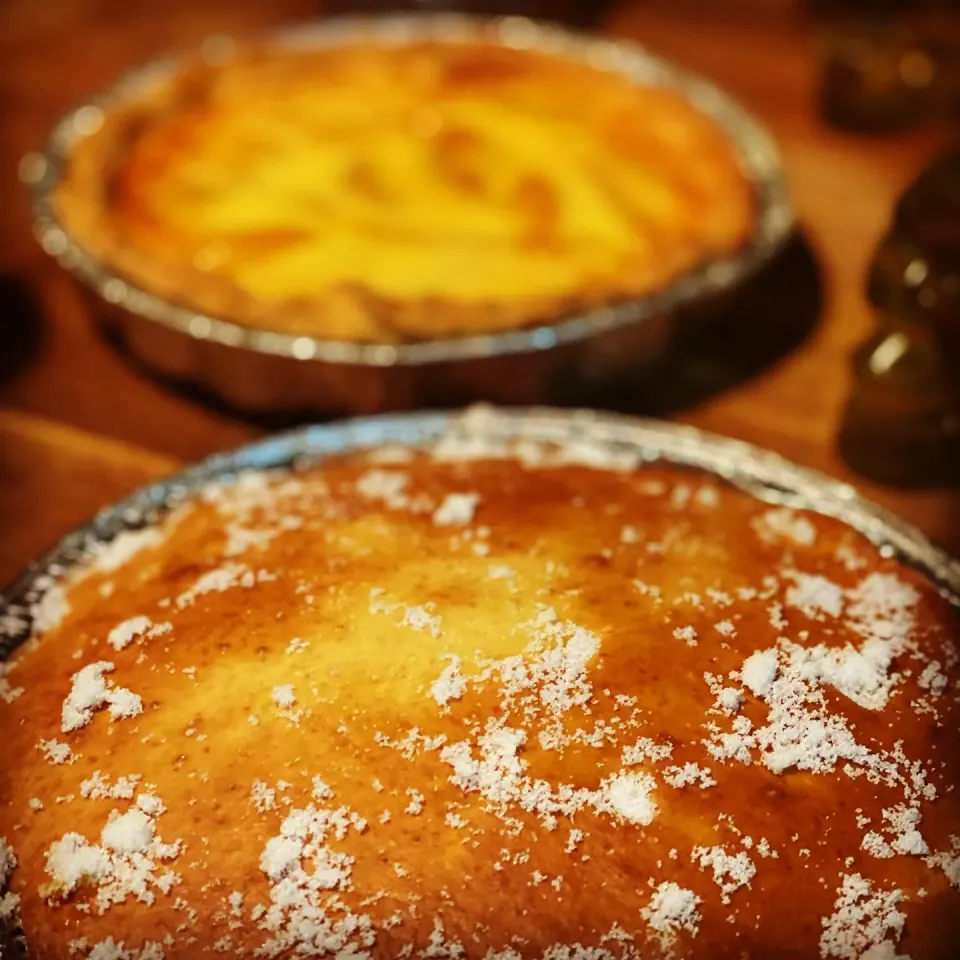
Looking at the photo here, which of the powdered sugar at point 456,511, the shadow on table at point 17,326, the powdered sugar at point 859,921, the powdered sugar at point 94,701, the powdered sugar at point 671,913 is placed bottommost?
the powdered sugar at point 859,921

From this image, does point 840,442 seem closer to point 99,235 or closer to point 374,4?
point 99,235

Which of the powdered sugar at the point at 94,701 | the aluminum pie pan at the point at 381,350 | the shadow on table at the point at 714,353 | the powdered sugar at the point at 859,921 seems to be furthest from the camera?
the shadow on table at the point at 714,353

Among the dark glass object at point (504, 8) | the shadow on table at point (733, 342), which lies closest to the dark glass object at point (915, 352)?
the shadow on table at point (733, 342)

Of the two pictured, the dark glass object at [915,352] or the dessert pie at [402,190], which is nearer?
the dark glass object at [915,352]

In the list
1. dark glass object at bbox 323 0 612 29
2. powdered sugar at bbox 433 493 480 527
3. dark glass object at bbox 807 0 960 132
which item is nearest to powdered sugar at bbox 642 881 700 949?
powdered sugar at bbox 433 493 480 527

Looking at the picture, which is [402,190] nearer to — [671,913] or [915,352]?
[915,352]

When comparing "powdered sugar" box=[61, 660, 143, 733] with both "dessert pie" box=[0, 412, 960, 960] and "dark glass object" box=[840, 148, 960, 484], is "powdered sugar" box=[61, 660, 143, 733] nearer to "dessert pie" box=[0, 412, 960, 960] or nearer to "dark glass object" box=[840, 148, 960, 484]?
"dessert pie" box=[0, 412, 960, 960]

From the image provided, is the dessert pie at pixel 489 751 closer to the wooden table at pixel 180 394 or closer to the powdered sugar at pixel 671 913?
the powdered sugar at pixel 671 913
